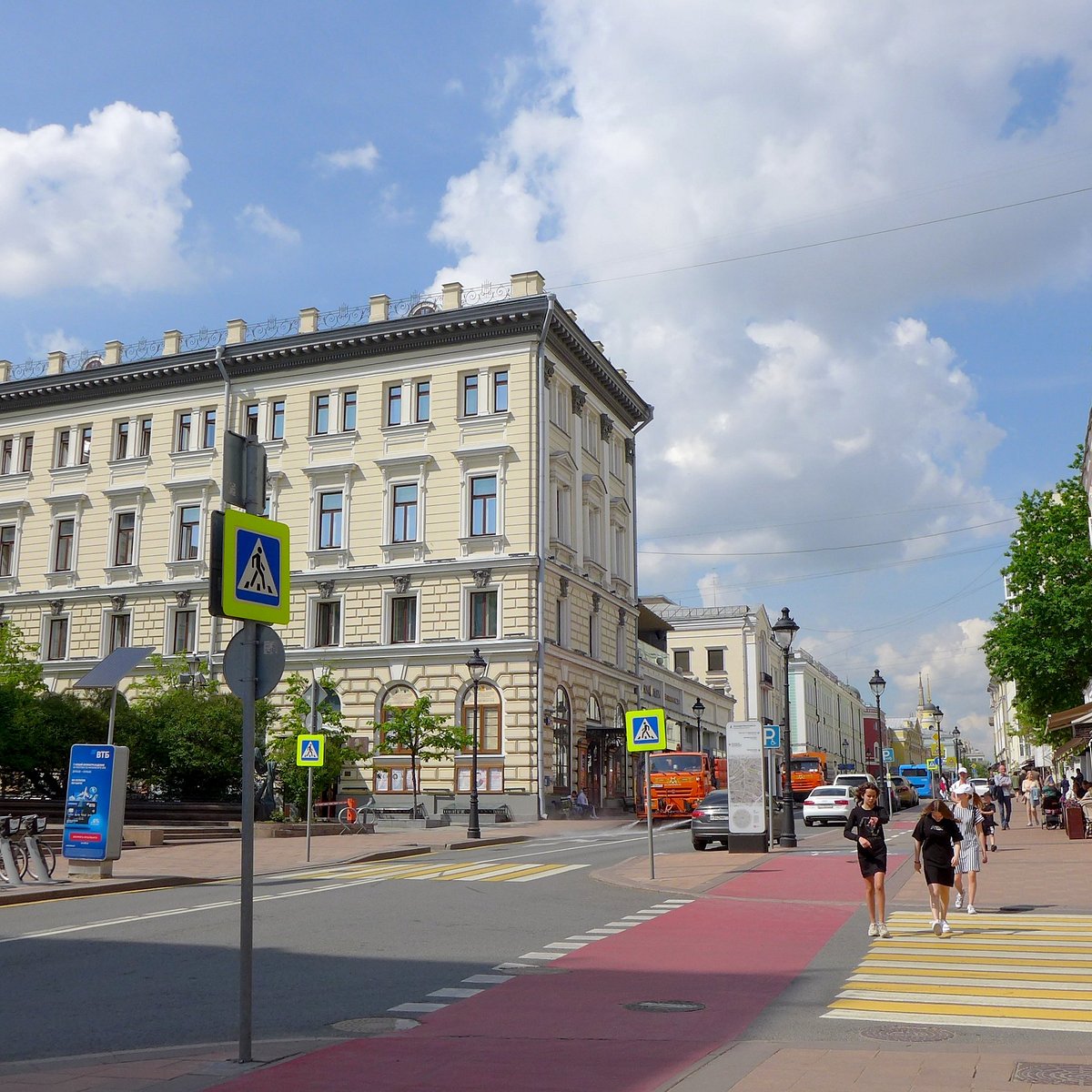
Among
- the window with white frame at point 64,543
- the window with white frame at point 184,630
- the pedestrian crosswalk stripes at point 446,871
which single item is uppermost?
the window with white frame at point 64,543

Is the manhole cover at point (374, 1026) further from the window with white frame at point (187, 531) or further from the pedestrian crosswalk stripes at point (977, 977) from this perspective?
the window with white frame at point (187, 531)

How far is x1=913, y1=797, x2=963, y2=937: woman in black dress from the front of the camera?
13945mm

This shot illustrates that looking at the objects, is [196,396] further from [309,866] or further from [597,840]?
[309,866]

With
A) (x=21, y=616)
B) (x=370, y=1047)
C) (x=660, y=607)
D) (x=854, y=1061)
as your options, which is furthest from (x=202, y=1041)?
(x=660, y=607)

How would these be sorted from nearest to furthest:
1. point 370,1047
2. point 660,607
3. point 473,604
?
1. point 370,1047
2. point 473,604
3. point 660,607

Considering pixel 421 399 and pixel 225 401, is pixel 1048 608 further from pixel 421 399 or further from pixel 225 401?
pixel 225 401

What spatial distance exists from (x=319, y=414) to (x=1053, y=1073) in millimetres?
47708

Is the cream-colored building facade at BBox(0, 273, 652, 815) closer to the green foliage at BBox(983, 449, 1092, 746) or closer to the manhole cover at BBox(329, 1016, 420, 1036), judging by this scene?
the green foliage at BBox(983, 449, 1092, 746)

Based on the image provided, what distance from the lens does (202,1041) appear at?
8727 millimetres

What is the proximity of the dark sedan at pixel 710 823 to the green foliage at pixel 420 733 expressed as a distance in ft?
47.2

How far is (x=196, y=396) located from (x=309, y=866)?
3310 centimetres

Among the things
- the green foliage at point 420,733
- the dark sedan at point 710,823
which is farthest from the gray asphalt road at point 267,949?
the green foliage at point 420,733

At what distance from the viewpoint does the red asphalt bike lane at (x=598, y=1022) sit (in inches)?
291

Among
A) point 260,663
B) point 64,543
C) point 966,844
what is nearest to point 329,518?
point 64,543
